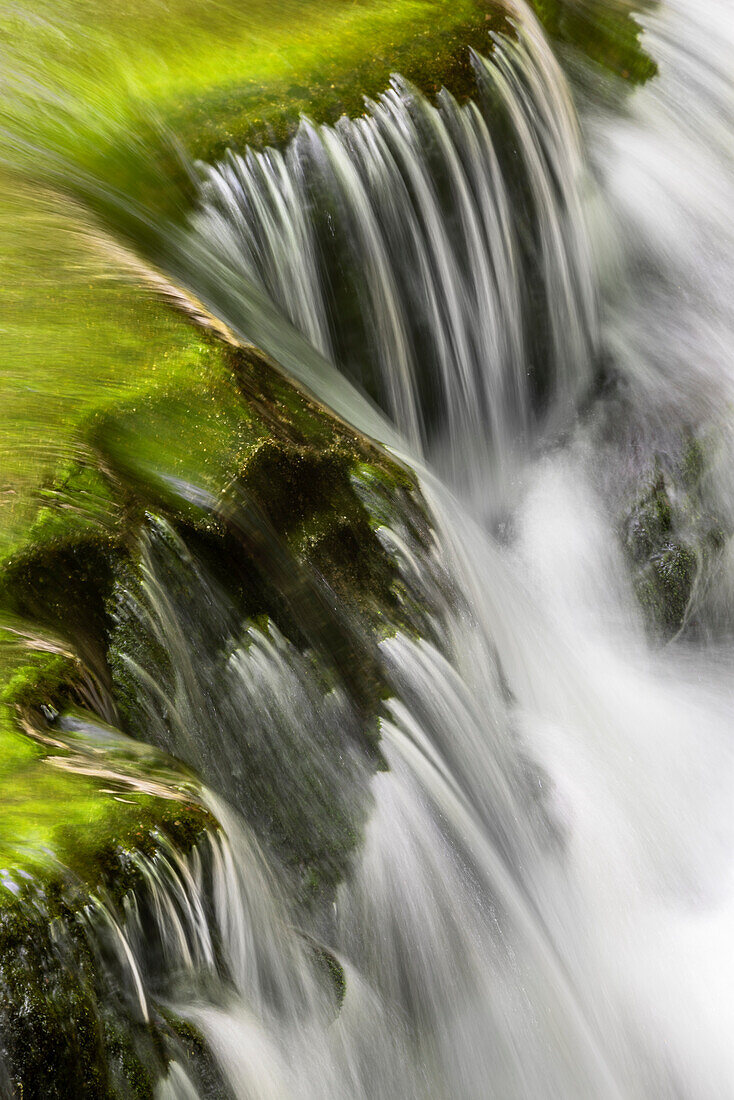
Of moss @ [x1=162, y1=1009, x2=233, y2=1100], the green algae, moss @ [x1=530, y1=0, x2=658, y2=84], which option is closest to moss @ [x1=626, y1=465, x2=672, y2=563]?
the green algae

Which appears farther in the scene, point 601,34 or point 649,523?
point 601,34

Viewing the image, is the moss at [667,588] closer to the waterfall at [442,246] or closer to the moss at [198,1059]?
the waterfall at [442,246]

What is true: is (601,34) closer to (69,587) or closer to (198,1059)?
(69,587)

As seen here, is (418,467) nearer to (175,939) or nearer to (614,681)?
(614,681)

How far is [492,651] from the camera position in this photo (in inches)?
143

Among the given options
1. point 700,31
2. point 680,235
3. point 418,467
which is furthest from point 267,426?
point 700,31

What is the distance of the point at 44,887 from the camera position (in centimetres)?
189

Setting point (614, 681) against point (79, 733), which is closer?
point (79, 733)

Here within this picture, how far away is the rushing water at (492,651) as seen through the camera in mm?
2742

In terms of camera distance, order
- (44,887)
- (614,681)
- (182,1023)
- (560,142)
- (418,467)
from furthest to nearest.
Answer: (560,142), (614,681), (418,467), (182,1023), (44,887)

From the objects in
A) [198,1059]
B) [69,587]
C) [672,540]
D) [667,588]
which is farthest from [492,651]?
[198,1059]

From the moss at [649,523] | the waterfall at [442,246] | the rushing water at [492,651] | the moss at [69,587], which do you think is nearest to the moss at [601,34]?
the rushing water at [492,651]

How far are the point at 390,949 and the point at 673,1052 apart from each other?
3.43ft

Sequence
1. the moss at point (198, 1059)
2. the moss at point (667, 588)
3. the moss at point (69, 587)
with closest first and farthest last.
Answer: the moss at point (198, 1059) → the moss at point (69, 587) → the moss at point (667, 588)
